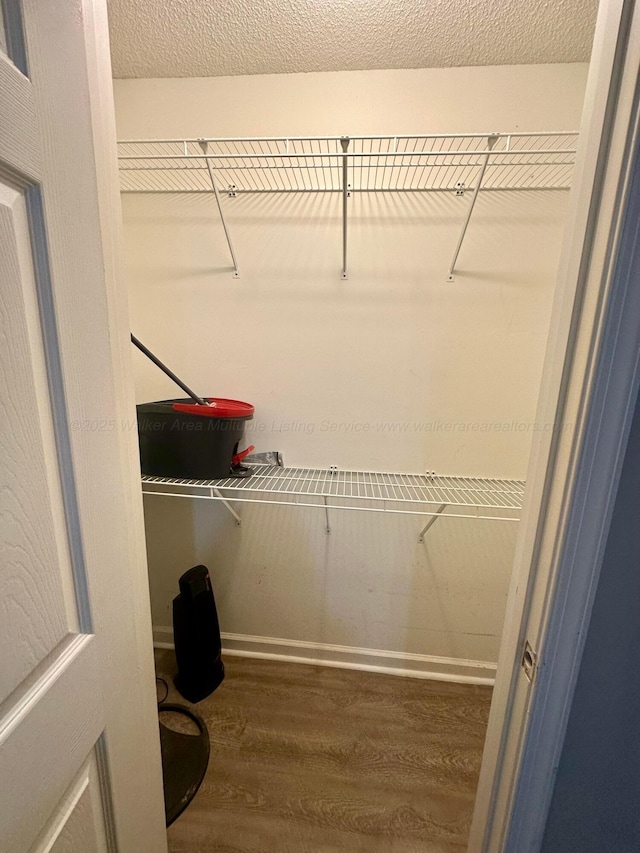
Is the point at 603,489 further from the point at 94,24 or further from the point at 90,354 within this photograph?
the point at 94,24

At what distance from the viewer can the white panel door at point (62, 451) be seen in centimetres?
37

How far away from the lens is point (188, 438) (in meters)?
1.14

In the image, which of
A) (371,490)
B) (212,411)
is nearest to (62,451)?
(212,411)

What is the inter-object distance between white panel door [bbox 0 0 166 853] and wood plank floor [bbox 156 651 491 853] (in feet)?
2.01

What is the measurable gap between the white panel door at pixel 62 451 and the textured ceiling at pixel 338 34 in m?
0.73

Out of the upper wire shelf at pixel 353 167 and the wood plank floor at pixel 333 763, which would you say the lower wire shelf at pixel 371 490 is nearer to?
the wood plank floor at pixel 333 763

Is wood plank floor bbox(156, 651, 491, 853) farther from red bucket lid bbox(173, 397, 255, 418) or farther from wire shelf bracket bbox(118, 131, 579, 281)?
wire shelf bracket bbox(118, 131, 579, 281)

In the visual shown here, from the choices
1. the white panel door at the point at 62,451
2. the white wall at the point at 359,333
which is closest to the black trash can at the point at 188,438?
the white wall at the point at 359,333

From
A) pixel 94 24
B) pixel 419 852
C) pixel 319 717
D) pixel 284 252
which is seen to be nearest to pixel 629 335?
pixel 94 24

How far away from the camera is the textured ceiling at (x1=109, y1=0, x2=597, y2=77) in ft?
3.04

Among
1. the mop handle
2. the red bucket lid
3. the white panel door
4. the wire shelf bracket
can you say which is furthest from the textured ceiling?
the red bucket lid

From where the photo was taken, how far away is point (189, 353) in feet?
4.39

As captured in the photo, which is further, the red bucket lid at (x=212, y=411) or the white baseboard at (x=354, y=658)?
the white baseboard at (x=354, y=658)

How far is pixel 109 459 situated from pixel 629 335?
74 centimetres
